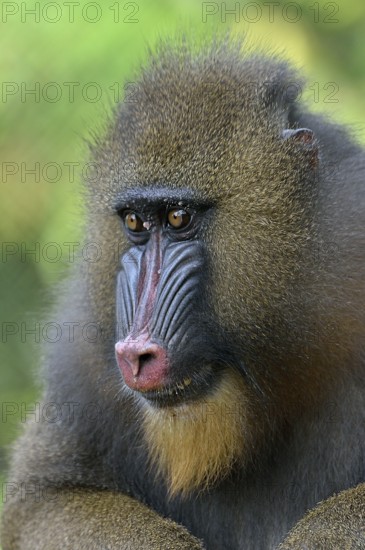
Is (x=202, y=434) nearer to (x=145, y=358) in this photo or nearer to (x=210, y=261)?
(x=145, y=358)

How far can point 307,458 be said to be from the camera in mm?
4762

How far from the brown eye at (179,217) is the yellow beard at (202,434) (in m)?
0.65

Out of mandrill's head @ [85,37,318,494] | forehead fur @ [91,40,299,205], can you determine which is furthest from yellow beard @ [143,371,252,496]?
forehead fur @ [91,40,299,205]

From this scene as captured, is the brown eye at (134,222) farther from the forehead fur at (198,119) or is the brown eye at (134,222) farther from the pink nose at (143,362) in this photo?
the pink nose at (143,362)

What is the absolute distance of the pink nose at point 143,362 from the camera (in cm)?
420

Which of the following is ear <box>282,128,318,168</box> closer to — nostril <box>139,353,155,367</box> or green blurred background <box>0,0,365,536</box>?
nostril <box>139,353,155,367</box>

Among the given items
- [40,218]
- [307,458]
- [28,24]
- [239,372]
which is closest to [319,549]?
Result: [307,458]

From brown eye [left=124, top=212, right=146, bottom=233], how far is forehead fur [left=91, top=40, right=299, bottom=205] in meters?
0.14

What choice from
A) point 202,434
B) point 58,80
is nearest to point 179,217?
point 202,434

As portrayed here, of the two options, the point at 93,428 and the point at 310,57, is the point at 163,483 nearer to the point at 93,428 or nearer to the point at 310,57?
the point at 93,428

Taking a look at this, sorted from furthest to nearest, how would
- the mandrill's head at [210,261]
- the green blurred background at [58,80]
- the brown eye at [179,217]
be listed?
the green blurred background at [58,80], the brown eye at [179,217], the mandrill's head at [210,261]

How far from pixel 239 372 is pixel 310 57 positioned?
5026 millimetres

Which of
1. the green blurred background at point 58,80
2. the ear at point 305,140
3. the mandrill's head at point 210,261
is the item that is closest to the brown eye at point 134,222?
the mandrill's head at point 210,261

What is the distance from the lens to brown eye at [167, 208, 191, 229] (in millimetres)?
4492
